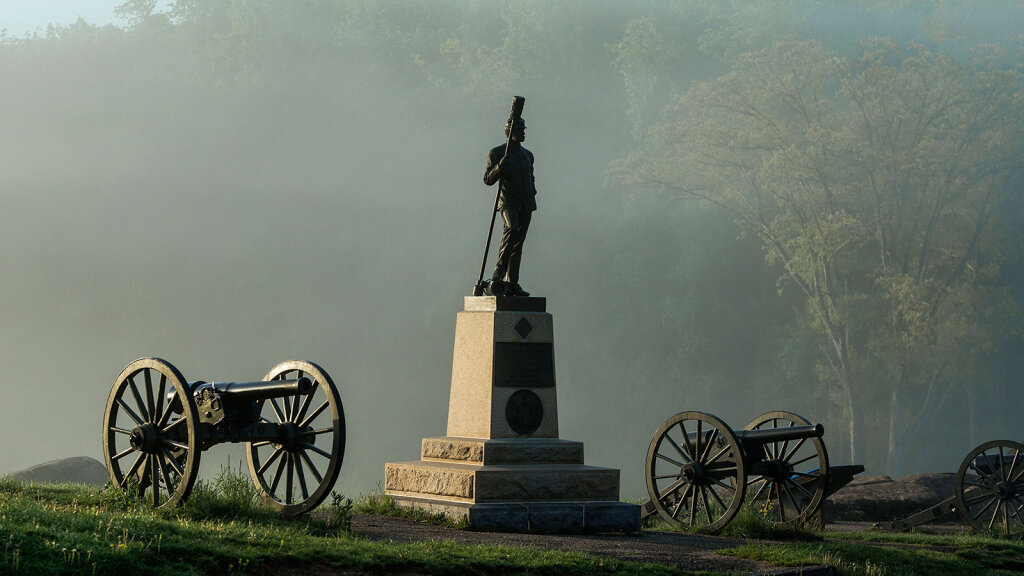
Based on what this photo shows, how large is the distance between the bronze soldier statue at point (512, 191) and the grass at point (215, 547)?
378 cm

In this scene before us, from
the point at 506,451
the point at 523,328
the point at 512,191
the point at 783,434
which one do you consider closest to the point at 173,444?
the point at 506,451

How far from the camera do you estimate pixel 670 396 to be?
40.8 meters

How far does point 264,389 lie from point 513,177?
4.08 meters

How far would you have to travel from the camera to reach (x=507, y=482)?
10.6 metres

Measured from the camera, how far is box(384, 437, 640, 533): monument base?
1031cm

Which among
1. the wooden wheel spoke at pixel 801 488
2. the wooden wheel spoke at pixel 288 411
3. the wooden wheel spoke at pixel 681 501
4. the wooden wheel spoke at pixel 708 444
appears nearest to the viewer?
the wooden wheel spoke at pixel 288 411

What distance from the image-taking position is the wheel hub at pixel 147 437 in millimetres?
8828

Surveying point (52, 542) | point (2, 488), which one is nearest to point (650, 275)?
point (2, 488)

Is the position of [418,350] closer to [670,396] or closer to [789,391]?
[670,396]

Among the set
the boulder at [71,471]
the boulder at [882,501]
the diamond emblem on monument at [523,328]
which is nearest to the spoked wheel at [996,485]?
the boulder at [882,501]

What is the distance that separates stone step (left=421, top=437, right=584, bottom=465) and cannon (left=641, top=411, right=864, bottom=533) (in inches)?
37.8

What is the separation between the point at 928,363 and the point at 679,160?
908cm

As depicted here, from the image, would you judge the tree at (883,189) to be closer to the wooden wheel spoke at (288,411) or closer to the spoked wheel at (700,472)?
the spoked wheel at (700,472)

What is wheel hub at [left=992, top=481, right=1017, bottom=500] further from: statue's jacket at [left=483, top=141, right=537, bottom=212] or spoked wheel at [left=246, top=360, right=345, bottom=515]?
spoked wheel at [left=246, top=360, right=345, bottom=515]
